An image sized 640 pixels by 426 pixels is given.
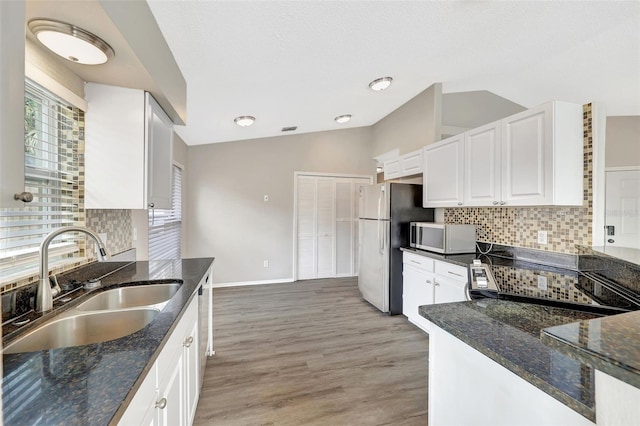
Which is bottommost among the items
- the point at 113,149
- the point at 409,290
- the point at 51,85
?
the point at 409,290

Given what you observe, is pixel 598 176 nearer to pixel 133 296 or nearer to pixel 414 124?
pixel 414 124

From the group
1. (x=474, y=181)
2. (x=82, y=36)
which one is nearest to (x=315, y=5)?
(x=82, y=36)

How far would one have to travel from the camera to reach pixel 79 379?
0.73 m

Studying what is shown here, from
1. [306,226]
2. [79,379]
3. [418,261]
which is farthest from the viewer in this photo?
[306,226]

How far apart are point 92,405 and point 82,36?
143 cm

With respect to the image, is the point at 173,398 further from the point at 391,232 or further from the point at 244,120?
the point at 244,120

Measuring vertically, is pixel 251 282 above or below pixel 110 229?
below

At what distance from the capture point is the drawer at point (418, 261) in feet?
9.48

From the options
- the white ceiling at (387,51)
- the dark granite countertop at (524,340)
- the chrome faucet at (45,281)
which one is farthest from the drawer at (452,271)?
the chrome faucet at (45,281)

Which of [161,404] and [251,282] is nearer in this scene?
[161,404]

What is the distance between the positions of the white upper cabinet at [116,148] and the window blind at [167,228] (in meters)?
1.01

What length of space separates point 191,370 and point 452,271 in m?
2.25

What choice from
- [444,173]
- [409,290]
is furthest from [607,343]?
[409,290]

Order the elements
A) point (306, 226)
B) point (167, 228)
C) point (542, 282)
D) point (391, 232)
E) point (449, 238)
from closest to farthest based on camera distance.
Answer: point (542, 282) → point (449, 238) → point (391, 232) → point (167, 228) → point (306, 226)
